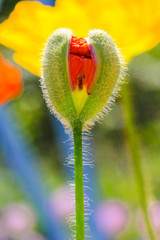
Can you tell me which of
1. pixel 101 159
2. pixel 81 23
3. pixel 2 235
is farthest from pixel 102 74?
pixel 101 159

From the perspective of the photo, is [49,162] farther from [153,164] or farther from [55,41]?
[55,41]

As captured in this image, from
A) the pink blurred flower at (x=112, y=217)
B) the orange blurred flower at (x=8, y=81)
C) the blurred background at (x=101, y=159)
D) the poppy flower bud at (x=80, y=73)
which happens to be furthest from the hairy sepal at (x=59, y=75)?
the pink blurred flower at (x=112, y=217)

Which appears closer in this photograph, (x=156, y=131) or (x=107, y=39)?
(x=107, y=39)

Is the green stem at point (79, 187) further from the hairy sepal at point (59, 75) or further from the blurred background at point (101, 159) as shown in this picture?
the blurred background at point (101, 159)

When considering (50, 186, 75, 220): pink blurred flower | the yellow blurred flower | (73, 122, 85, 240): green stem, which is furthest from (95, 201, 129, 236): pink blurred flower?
(73, 122, 85, 240): green stem

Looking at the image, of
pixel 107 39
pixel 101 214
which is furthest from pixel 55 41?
pixel 101 214

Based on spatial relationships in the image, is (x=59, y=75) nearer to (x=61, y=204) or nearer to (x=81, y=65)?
(x=81, y=65)
